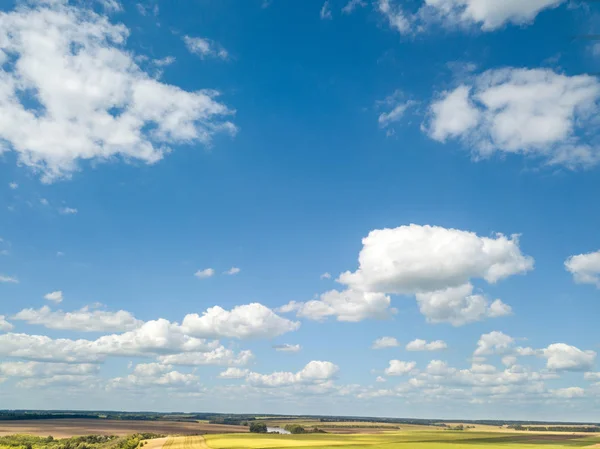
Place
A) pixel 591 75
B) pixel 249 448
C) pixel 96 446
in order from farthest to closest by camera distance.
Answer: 1. pixel 96 446
2. pixel 249 448
3. pixel 591 75

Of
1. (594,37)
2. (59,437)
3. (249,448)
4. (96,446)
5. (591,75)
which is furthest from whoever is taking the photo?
(59,437)

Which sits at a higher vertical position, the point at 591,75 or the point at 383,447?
the point at 591,75

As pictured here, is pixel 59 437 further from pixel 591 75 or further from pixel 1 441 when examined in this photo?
pixel 591 75

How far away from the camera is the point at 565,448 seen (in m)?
146

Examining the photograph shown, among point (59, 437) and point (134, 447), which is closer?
point (134, 447)

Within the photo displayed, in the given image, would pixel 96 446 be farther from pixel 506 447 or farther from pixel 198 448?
pixel 506 447

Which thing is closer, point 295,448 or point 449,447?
point 295,448

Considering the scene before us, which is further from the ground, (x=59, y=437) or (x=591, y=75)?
(x=591, y=75)

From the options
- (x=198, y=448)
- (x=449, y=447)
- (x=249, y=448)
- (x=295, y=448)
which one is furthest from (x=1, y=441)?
(x=449, y=447)

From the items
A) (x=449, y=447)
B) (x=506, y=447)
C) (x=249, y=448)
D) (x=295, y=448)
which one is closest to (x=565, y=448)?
(x=506, y=447)

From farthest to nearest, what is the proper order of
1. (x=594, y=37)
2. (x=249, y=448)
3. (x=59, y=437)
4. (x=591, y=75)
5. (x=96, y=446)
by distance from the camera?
1. (x=59, y=437)
2. (x=96, y=446)
3. (x=249, y=448)
4. (x=591, y=75)
5. (x=594, y=37)

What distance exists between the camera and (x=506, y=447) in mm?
148625

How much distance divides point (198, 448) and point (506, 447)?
8897cm

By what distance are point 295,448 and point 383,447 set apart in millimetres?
26163
